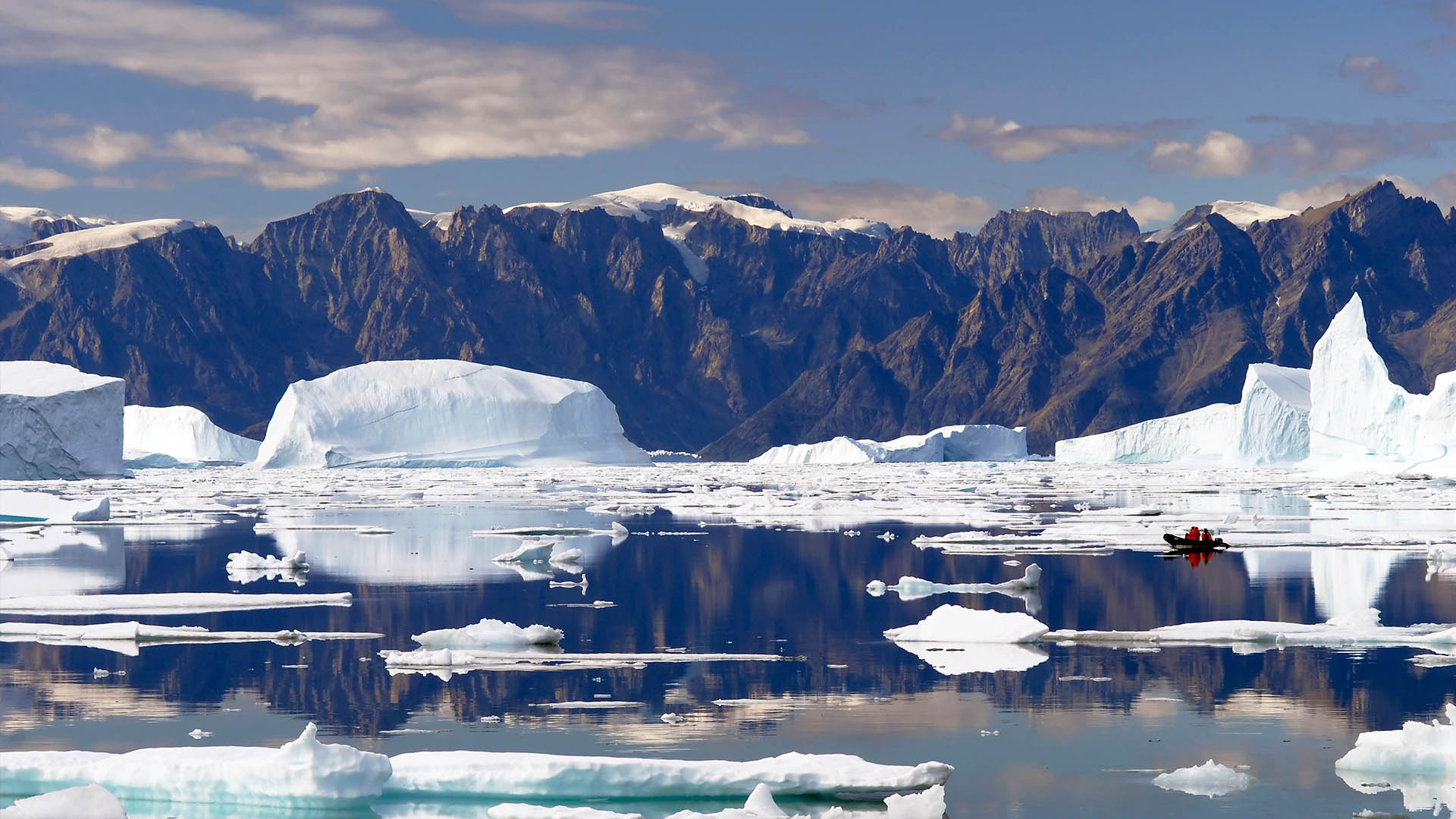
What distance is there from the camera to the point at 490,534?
37844 millimetres

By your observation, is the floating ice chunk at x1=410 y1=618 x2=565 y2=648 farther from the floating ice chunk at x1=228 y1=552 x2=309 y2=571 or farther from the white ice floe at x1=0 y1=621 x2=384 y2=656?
the floating ice chunk at x1=228 y1=552 x2=309 y2=571

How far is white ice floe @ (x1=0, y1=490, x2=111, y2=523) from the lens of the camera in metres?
43.3

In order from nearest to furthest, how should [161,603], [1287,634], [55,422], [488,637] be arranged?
[488,637], [1287,634], [161,603], [55,422]

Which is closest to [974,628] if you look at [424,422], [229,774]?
[229,774]

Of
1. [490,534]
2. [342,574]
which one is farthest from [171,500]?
[342,574]

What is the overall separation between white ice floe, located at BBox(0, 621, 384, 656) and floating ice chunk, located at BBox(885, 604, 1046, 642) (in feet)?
22.8

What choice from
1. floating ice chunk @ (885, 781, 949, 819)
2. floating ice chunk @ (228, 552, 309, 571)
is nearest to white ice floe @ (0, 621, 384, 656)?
floating ice chunk @ (228, 552, 309, 571)

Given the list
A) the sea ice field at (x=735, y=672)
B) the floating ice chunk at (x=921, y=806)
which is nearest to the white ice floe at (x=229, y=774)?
the sea ice field at (x=735, y=672)

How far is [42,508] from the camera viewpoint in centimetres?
4494

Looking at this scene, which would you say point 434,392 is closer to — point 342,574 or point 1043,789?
Answer: point 342,574

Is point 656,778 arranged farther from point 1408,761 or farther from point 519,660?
point 519,660

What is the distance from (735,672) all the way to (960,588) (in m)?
8.37

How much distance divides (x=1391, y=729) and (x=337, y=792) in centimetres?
939

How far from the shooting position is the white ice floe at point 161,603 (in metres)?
23.1
